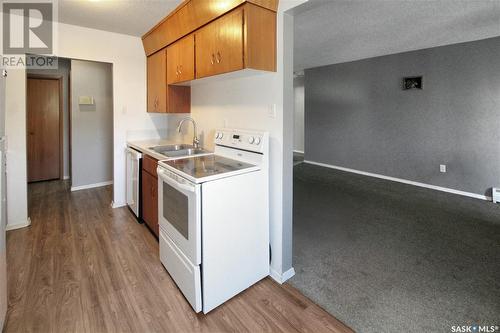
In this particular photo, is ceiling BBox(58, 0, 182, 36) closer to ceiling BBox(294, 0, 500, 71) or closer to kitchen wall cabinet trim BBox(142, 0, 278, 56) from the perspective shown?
kitchen wall cabinet trim BBox(142, 0, 278, 56)

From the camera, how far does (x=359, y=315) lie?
174cm

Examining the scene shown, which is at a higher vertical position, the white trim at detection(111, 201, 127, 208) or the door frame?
the door frame

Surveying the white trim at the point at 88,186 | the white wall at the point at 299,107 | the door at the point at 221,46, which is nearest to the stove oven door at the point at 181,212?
the door at the point at 221,46

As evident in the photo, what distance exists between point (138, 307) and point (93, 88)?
410 cm

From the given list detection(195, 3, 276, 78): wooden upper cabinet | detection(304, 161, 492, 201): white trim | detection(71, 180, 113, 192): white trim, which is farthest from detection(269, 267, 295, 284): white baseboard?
detection(71, 180, 113, 192): white trim

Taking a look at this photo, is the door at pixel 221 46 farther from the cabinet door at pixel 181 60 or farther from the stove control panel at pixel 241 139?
the stove control panel at pixel 241 139

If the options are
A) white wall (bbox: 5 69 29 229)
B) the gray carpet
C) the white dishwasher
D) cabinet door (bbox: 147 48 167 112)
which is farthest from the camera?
cabinet door (bbox: 147 48 167 112)

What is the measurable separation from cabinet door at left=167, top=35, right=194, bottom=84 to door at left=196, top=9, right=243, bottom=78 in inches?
6.0

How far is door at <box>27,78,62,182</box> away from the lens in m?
4.80

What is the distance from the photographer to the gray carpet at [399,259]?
1.77 m

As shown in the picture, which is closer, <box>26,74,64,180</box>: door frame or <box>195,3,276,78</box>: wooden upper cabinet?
<box>195,3,276,78</box>: wooden upper cabinet

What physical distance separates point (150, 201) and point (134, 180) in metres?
0.56

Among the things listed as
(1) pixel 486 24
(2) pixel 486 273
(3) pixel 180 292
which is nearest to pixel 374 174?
(1) pixel 486 24

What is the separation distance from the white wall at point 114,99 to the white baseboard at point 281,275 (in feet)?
8.64
